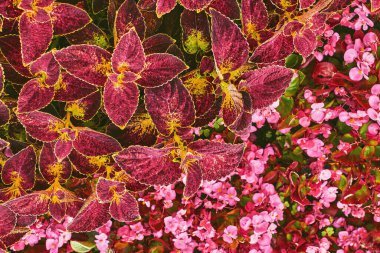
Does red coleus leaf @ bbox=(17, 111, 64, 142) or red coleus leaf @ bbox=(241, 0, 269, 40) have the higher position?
red coleus leaf @ bbox=(241, 0, 269, 40)

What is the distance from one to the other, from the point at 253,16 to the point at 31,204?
0.65 metres

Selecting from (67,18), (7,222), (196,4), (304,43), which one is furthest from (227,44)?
(7,222)

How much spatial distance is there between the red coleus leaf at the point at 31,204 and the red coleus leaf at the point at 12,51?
0.28 metres

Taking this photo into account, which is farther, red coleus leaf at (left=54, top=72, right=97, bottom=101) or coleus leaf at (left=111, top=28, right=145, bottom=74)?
red coleus leaf at (left=54, top=72, right=97, bottom=101)

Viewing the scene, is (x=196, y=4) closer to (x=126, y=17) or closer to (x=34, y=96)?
(x=126, y=17)

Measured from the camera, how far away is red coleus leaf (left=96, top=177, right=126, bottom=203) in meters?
1.06

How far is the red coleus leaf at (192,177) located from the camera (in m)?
1.03

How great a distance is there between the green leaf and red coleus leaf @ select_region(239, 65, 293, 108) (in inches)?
24.6

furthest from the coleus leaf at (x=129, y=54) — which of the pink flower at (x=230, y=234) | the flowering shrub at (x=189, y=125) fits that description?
the pink flower at (x=230, y=234)

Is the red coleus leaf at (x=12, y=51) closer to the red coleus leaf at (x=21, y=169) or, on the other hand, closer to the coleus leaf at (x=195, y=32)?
the red coleus leaf at (x=21, y=169)

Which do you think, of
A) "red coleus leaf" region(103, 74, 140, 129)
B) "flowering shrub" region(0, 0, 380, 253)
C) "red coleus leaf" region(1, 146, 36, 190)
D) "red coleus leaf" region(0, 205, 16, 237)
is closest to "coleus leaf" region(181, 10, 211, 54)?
"flowering shrub" region(0, 0, 380, 253)

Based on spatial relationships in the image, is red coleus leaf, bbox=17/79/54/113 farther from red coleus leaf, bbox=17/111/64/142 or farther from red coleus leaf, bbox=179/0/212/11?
red coleus leaf, bbox=179/0/212/11

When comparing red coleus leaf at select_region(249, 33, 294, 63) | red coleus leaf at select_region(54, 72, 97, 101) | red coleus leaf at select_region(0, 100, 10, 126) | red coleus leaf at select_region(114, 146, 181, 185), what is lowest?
red coleus leaf at select_region(114, 146, 181, 185)

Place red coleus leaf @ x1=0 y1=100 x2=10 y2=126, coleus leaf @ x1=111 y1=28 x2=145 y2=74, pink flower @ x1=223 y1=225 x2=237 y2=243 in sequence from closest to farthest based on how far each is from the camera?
coleus leaf @ x1=111 y1=28 x2=145 y2=74
red coleus leaf @ x1=0 y1=100 x2=10 y2=126
pink flower @ x1=223 y1=225 x2=237 y2=243
